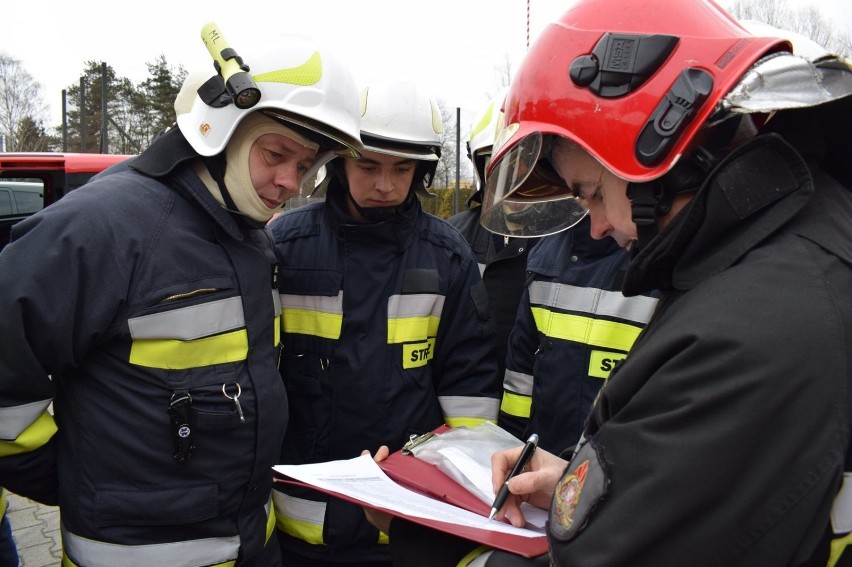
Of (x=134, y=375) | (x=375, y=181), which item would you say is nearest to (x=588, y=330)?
(x=375, y=181)

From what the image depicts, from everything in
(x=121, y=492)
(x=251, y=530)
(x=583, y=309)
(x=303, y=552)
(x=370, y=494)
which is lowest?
(x=303, y=552)

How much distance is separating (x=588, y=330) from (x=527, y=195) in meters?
0.58

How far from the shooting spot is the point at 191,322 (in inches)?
70.4

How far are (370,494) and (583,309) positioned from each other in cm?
112

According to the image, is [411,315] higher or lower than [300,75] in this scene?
lower

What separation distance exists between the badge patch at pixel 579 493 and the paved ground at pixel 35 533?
3.82 m

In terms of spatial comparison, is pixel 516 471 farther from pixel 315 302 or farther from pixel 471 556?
pixel 315 302

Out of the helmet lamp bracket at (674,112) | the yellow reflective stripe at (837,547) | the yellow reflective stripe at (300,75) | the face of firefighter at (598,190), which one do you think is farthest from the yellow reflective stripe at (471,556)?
the yellow reflective stripe at (300,75)

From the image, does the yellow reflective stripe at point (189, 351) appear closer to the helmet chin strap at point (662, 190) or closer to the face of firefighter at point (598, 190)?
the face of firefighter at point (598, 190)

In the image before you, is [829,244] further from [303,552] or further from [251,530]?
[303,552]

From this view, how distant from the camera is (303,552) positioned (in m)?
2.34

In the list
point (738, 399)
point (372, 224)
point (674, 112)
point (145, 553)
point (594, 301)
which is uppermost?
point (674, 112)

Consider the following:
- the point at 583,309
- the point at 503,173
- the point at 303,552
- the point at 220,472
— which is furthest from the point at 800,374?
the point at 303,552

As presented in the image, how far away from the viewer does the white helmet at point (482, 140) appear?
330 centimetres
